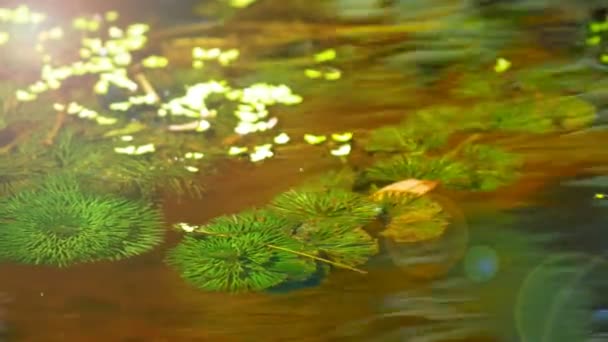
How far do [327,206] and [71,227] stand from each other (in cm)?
38

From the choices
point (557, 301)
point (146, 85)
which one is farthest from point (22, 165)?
point (557, 301)

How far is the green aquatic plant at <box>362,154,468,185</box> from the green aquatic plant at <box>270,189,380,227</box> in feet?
0.24

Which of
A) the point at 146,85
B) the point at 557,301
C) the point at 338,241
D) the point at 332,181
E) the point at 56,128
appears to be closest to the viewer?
the point at 557,301

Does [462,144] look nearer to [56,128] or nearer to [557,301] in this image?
[557,301]

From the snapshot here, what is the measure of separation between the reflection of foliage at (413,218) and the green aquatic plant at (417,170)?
7cm

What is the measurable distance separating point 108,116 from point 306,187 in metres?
0.48

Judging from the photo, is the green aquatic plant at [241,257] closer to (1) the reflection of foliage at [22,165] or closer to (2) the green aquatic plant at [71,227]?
(2) the green aquatic plant at [71,227]

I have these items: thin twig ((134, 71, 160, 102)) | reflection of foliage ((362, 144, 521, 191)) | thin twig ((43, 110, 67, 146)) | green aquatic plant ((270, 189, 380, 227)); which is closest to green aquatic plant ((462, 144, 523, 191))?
reflection of foliage ((362, 144, 521, 191))

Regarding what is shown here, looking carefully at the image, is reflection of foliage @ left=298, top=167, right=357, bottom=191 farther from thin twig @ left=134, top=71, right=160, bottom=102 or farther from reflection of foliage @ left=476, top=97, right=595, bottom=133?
thin twig @ left=134, top=71, right=160, bottom=102

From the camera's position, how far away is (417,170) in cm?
131

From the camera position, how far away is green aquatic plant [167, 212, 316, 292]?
42.6 inches

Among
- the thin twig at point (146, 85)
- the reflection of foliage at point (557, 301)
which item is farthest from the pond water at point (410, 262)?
the thin twig at point (146, 85)

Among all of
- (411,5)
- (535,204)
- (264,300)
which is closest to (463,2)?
(411,5)

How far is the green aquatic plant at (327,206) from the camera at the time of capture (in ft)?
3.93
